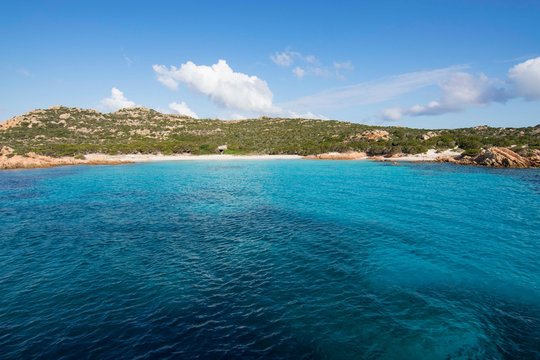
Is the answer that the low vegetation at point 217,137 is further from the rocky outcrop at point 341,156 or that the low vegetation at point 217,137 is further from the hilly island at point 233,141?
the rocky outcrop at point 341,156

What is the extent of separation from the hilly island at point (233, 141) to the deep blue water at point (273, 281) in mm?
67047

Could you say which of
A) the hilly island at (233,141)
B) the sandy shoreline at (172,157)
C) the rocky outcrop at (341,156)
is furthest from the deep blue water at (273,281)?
the sandy shoreline at (172,157)

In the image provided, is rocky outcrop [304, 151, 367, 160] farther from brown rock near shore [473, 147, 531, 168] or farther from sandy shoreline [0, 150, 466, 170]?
brown rock near shore [473, 147, 531, 168]

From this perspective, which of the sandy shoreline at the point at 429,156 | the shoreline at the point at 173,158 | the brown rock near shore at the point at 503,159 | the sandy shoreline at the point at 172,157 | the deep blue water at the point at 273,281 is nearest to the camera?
the deep blue water at the point at 273,281

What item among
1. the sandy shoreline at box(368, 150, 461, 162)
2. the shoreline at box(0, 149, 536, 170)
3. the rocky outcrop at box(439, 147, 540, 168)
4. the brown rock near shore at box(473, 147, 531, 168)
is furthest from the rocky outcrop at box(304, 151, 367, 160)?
the brown rock near shore at box(473, 147, 531, 168)

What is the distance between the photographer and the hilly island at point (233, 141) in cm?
9556

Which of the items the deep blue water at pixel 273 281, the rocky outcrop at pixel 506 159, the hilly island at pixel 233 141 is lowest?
the deep blue water at pixel 273 281

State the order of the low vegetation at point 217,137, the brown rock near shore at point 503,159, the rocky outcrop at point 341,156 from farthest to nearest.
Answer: the rocky outcrop at point 341,156 < the low vegetation at point 217,137 < the brown rock near shore at point 503,159

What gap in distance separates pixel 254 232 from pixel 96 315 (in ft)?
49.4

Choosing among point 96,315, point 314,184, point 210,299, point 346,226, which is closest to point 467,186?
point 314,184

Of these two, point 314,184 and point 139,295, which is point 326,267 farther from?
point 314,184

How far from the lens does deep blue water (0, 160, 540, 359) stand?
1312 centimetres

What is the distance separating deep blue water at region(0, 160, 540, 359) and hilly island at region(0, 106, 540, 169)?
67.0 meters

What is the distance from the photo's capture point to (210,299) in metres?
16.5
